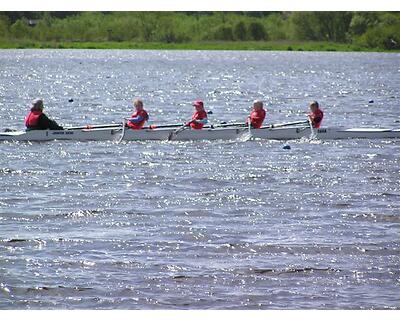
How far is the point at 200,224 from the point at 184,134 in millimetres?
9290

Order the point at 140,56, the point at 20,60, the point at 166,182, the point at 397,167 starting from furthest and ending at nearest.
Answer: the point at 140,56 < the point at 20,60 < the point at 397,167 < the point at 166,182

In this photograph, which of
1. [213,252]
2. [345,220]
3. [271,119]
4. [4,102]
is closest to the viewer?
[213,252]

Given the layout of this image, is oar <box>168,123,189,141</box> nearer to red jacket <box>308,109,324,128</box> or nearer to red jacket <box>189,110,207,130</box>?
red jacket <box>189,110,207,130</box>

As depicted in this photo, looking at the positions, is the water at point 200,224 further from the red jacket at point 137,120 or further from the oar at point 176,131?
the red jacket at point 137,120

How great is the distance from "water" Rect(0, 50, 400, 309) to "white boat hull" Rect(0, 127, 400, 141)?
0.21 meters

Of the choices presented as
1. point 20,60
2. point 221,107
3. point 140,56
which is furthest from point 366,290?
point 140,56

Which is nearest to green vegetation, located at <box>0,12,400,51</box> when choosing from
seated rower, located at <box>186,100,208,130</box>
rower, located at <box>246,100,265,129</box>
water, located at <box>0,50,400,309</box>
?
water, located at <box>0,50,400,309</box>

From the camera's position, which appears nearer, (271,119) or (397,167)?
(397,167)

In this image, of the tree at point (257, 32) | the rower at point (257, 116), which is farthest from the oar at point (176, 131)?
the tree at point (257, 32)

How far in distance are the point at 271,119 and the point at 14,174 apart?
15.6m

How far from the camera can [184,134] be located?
24.3 metres

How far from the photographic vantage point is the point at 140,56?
8906cm

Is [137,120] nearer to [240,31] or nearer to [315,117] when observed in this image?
[315,117]
